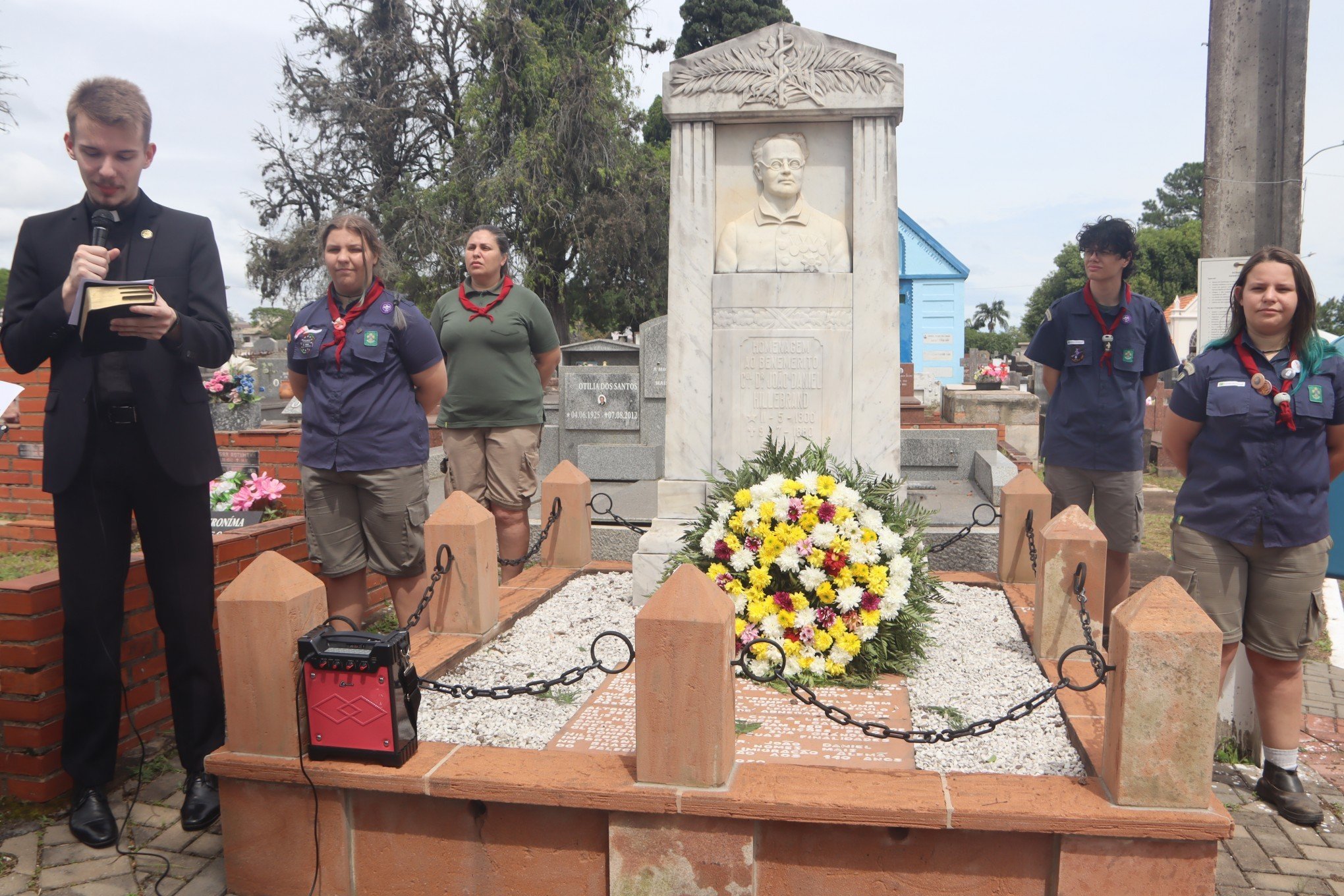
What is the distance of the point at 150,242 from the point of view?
3215mm

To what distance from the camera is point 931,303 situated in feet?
110

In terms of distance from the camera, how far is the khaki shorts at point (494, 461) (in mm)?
5215

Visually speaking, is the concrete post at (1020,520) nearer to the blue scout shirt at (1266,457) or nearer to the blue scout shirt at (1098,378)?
the blue scout shirt at (1098,378)

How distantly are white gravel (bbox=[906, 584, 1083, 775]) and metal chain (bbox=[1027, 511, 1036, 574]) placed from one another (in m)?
0.29

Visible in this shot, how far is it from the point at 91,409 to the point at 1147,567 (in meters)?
7.08

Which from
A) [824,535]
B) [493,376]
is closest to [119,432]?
[493,376]

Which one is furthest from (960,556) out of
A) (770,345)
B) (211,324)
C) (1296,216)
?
(211,324)

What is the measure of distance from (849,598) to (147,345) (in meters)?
2.86

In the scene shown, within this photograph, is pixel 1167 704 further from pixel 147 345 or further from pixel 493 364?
pixel 493 364

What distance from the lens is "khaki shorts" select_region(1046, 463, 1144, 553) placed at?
4672mm

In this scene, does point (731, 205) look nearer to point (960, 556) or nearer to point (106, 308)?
point (960, 556)

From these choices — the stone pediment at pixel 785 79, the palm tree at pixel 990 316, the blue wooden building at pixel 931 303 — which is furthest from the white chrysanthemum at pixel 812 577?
the palm tree at pixel 990 316

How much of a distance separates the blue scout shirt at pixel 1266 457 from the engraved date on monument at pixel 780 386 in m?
2.21

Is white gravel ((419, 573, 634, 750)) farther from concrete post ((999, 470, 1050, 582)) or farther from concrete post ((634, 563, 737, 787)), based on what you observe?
concrete post ((999, 470, 1050, 582))
